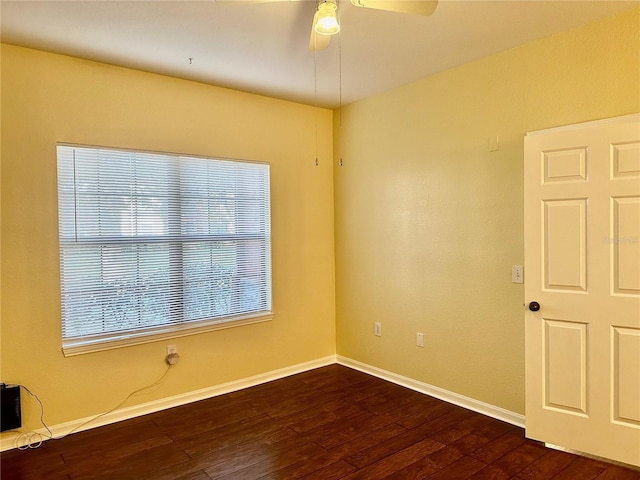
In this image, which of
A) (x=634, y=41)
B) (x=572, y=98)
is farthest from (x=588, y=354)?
(x=634, y=41)

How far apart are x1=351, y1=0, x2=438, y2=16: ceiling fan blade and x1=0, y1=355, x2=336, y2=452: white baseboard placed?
3157 mm

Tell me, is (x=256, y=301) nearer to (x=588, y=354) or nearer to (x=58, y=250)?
(x=58, y=250)

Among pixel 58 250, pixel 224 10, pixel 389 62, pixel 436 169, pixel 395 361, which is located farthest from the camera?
pixel 395 361

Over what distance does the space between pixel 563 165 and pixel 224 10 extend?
222 centimetres

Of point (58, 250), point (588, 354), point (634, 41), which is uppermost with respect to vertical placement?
point (634, 41)

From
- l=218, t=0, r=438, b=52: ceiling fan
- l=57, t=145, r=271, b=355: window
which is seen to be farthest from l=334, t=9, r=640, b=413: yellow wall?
l=218, t=0, r=438, b=52: ceiling fan

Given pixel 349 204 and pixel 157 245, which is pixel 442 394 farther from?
pixel 157 245

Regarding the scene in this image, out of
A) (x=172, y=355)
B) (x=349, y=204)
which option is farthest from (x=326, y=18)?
(x=172, y=355)

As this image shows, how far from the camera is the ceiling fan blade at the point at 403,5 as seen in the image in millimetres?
1860

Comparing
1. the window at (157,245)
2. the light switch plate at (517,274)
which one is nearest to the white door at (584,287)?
the light switch plate at (517,274)

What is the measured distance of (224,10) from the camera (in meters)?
2.39

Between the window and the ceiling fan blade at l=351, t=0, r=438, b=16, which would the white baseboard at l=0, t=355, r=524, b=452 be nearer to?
the window

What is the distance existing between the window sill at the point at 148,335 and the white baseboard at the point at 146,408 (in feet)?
1.64

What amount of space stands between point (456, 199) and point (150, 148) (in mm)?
2476
